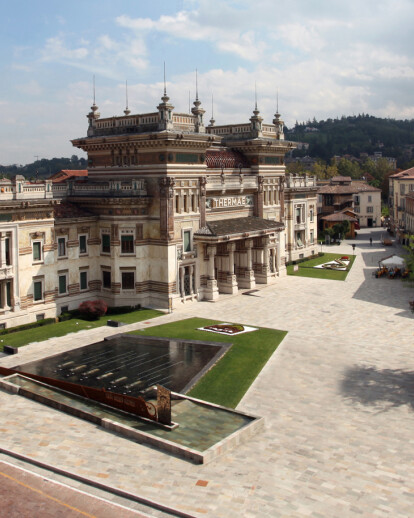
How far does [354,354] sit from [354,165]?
15918cm

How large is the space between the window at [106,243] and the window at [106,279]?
6.16 ft

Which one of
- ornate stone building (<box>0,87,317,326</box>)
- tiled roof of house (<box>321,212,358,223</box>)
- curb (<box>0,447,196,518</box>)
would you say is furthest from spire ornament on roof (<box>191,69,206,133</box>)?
tiled roof of house (<box>321,212,358,223</box>)

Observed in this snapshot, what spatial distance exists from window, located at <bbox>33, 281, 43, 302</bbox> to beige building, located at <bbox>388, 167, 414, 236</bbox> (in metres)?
72.3

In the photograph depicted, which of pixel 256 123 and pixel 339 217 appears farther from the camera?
pixel 339 217

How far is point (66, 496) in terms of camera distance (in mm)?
22094

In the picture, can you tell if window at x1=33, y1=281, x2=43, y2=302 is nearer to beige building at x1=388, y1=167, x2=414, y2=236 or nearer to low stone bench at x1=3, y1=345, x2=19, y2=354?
low stone bench at x1=3, y1=345, x2=19, y2=354

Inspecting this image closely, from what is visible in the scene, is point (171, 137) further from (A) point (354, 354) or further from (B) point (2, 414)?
(B) point (2, 414)

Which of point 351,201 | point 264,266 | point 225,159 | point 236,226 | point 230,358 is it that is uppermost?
point 225,159

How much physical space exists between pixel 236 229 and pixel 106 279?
47.3 feet

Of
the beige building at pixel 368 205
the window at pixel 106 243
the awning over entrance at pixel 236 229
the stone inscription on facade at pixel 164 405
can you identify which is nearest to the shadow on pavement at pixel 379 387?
the stone inscription on facade at pixel 164 405

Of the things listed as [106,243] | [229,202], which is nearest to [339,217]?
[229,202]

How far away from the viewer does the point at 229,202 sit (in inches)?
2542

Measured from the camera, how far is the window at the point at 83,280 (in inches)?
2124

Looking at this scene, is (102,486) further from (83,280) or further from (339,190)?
(339,190)
